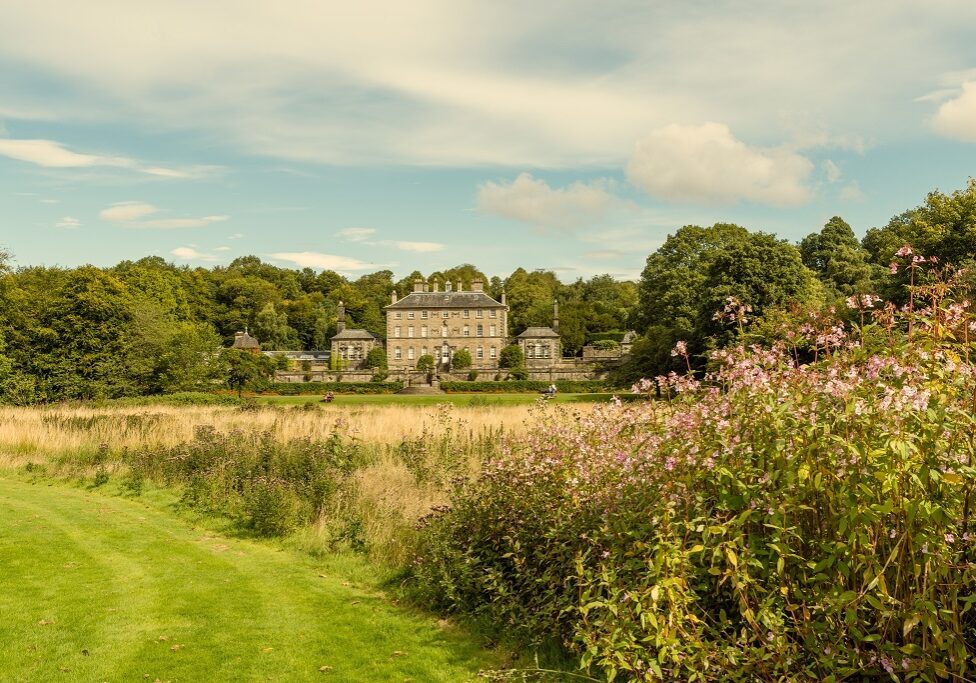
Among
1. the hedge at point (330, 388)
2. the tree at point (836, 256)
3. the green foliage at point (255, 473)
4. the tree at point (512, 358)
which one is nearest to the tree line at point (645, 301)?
the tree at point (836, 256)

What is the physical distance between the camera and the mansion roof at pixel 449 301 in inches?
3310

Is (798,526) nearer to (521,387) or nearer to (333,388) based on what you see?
(521,387)

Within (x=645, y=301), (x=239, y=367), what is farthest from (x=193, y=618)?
(x=645, y=301)

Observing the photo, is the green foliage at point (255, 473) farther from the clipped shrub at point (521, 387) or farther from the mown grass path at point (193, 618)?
the clipped shrub at point (521, 387)

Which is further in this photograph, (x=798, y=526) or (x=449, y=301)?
(x=449, y=301)

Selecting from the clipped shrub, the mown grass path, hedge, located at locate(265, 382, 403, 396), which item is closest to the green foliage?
the mown grass path

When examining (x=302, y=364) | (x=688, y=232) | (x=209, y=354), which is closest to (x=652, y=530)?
(x=209, y=354)

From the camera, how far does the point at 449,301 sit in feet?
277

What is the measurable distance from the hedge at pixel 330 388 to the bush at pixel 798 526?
56.9 metres

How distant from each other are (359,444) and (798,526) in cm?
1144

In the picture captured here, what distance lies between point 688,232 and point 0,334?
40025 millimetres

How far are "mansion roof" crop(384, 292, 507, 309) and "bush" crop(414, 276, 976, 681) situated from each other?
3060 inches

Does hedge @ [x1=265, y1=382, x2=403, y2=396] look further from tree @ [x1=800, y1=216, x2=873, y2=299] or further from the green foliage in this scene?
the green foliage

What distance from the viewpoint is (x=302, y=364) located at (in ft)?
273
